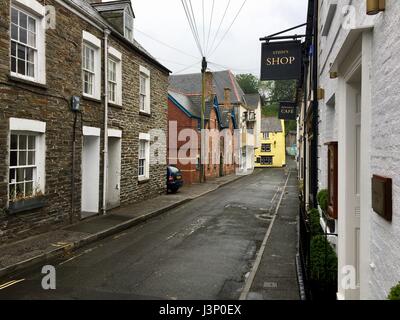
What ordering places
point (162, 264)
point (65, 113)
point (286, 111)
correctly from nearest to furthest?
point (162, 264) < point (65, 113) < point (286, 111)

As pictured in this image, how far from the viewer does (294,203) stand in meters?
19.1

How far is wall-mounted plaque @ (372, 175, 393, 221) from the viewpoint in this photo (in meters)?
2.94

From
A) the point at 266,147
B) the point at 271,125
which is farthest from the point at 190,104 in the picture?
the point at 271,125

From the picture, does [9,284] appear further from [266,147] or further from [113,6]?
Result: [266,147]

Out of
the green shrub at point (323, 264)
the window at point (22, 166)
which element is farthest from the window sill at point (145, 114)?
the green shrub at point (323, 264)

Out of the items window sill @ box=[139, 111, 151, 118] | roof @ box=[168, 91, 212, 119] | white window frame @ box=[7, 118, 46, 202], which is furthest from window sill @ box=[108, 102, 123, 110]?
roof @ box=[168, 91, 212, 119]

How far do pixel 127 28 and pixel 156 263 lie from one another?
1189cm

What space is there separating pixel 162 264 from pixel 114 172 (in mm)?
7574

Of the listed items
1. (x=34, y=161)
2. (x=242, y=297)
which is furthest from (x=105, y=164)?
(x=242, y=297)

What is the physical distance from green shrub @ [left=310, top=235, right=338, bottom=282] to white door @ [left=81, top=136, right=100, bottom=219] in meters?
9.21

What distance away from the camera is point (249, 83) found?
95125 millimetres

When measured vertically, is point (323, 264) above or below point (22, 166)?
below

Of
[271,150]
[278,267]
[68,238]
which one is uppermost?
[271,150]

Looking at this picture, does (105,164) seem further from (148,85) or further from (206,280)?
(206,280)
